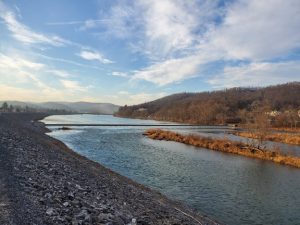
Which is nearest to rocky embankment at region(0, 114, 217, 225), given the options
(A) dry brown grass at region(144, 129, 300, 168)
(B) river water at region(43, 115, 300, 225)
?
(B) river water at region(43, 115, 300, 225)

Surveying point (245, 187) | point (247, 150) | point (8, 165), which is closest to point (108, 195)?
point (8, 165)

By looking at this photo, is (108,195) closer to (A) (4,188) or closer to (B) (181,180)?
(A) (4,188)

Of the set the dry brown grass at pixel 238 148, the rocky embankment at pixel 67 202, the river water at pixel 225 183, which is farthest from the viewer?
the dry brown grass at pixel 238 148

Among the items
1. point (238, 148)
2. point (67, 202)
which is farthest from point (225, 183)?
point (238, 148)

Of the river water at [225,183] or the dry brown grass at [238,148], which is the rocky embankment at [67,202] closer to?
the river water at [225,183]

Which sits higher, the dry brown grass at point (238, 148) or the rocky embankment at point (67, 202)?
the rocky embankment at point (67, 202)

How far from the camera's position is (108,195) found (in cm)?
1736

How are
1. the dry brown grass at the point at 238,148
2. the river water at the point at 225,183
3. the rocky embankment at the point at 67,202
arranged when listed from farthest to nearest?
the dry brown grass at the point at 238,148 → the river water at the point at 225,183 → the rocky embankment at the point at 67,202

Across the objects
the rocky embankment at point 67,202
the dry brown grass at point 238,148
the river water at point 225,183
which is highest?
the rocky embankment at point 67,202

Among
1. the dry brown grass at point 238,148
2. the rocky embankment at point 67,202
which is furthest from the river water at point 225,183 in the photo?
the rocky embankment at point 67,202

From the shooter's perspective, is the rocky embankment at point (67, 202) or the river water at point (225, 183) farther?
the river water at point (225, 183)

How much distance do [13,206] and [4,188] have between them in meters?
2.20

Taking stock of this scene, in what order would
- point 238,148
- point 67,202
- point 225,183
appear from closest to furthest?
point 67,202, point 225,183, point 238,148

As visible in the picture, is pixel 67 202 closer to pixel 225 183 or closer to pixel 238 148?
pixel 225 183
